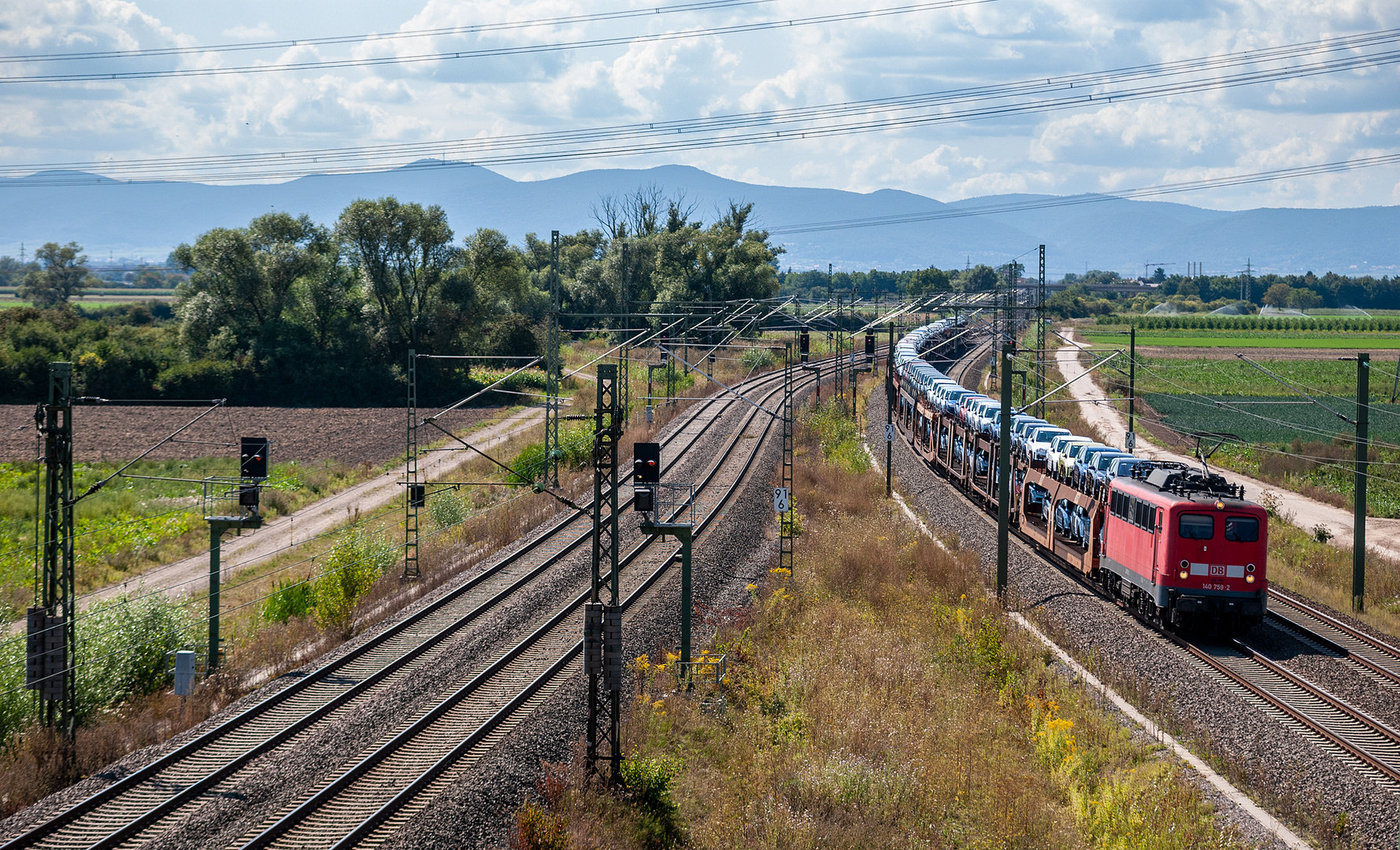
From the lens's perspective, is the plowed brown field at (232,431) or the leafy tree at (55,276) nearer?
the plowed brown field at (232,431)

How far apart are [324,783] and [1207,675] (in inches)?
611

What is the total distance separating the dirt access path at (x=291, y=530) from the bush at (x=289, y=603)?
3436 millimetres

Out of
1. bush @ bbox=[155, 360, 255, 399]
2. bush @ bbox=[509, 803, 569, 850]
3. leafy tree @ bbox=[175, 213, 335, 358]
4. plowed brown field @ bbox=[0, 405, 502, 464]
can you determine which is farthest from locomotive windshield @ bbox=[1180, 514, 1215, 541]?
leafy tree @ bbox=[175, 213, 335, 358]

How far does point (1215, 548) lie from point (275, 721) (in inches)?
723

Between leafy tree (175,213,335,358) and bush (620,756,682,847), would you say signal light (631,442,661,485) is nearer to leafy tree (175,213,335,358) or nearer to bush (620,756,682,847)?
bush (620,756,682,847)

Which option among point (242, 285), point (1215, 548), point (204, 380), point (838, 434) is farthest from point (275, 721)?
point (242, 285)

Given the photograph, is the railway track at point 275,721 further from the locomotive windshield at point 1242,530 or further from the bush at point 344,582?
the locomotive windshield at point 1242,530

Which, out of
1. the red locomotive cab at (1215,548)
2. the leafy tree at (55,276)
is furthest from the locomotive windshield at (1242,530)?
the leafy tree at (55,276)

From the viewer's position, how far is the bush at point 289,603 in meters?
26.5

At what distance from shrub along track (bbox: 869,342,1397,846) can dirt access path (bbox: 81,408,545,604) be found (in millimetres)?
21452

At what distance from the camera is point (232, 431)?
57875 millimetres

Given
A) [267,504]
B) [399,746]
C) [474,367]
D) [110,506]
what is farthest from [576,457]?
[474,367]

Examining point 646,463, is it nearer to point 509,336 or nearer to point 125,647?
point 125,647

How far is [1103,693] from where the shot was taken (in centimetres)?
1850
